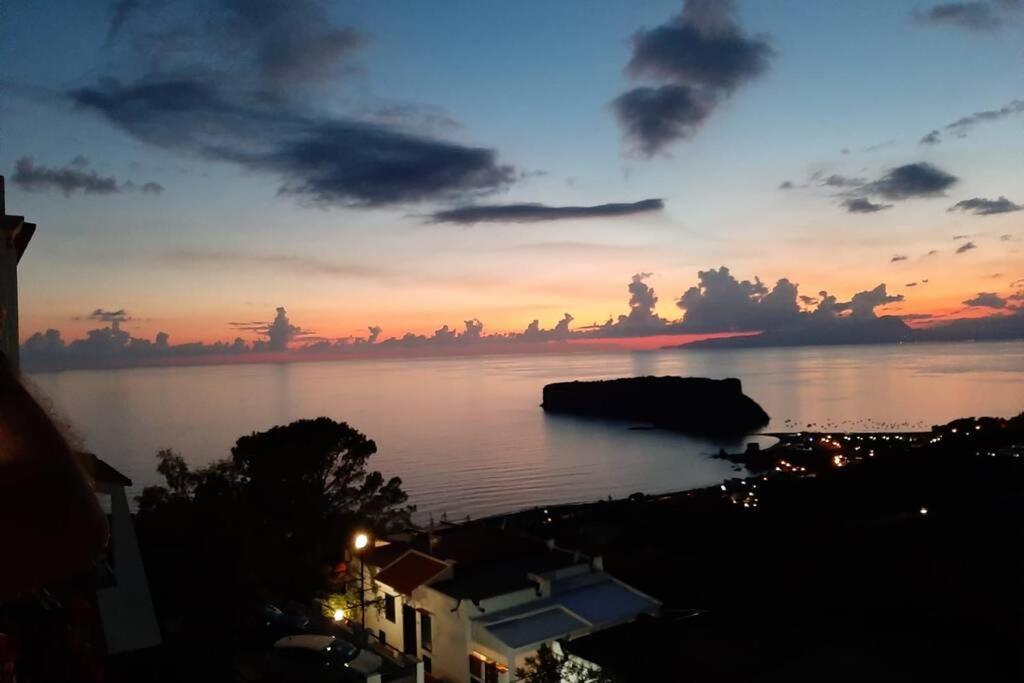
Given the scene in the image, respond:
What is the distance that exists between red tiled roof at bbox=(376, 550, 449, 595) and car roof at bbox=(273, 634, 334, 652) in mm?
2450

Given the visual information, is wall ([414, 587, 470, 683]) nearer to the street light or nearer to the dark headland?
the street light

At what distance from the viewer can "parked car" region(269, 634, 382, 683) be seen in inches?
475

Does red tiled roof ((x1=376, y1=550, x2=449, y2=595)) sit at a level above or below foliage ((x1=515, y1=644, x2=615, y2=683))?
above

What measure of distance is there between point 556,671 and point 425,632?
376cm

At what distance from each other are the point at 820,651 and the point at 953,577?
5.47 meters

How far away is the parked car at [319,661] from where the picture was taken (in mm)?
12070

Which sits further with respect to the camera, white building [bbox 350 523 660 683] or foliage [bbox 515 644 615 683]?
white building [bbox 350 523 660 683]

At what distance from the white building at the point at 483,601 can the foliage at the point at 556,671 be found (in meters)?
0.44

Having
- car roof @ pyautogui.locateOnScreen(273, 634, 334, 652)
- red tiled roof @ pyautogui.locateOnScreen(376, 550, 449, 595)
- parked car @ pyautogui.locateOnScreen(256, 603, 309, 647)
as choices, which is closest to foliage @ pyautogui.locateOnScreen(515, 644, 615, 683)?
red tiled roof @ pyautogui.locateOnScreen(376, 550, 449, 595)

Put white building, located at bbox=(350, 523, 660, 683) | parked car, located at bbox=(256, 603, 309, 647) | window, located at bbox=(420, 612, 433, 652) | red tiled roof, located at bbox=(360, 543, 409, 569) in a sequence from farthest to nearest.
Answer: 1. red tiled roof, located at bbox=(360, 543, 409, 569)
2. window, located at bbox=(420, 612, 433, 652)
3. parked car, located at bbox=(256, 603, 309, 647)
4. white building, located at bbox=(350, 523, 660, 683)

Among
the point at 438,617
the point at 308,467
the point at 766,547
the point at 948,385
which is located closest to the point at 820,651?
the point at 438,617

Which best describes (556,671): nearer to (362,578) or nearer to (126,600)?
(362,578)

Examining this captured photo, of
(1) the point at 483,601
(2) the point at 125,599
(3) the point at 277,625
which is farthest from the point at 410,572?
(2) the point at 125,599

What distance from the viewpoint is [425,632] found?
14.9 meters
